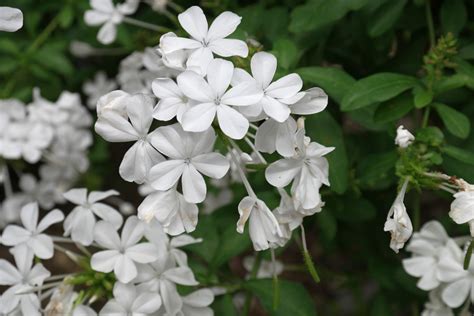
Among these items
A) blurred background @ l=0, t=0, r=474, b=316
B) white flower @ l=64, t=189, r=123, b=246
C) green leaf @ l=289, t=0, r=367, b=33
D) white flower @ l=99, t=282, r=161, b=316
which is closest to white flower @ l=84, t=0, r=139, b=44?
blurred background @ l=0, t=0, r=474, b=316

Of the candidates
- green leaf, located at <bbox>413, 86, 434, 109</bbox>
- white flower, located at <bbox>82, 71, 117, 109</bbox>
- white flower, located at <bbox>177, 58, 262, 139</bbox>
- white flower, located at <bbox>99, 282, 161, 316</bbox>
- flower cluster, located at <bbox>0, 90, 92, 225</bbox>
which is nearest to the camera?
white flower, located at <bbox>177, 58, 262, 139</bbox>

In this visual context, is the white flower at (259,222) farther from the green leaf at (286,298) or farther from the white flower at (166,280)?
the green leaf at (286,298)

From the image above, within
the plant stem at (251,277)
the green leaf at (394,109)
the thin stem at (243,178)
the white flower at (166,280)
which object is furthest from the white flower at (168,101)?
the plant stem at (251,277)

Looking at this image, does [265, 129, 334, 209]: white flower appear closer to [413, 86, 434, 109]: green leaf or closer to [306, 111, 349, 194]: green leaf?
[306, 111, 349, 194]: green leaf

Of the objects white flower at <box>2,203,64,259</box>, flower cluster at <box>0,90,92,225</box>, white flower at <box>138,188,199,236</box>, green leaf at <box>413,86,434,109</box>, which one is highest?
green leaf at <box>413,86,434,109</box>

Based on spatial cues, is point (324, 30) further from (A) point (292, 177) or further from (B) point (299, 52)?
(A) point (292, 177)

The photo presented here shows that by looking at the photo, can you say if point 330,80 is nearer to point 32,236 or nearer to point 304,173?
point 304,173

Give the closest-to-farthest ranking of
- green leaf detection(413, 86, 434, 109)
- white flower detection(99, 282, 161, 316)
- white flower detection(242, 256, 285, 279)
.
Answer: white flower detection(99, 282, 161, 316)
green leaf detection(413, 86, 434, 109)
white flower detection(242, 256, 285, 279)

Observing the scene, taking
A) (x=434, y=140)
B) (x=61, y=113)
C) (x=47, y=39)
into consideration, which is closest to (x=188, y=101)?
(x=434, y=140)
